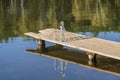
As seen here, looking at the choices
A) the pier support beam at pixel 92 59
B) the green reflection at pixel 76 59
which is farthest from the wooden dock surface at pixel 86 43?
the green reflection at pixel 76 59

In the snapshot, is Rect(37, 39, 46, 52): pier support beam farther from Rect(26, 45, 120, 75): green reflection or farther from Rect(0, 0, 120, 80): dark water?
Rect(0, 0, 120, 80): dark water

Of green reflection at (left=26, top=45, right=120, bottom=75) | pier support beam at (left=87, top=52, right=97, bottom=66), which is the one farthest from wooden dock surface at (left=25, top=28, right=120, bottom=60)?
green reflection at (left=26, top=45, right=120, bottom=75)

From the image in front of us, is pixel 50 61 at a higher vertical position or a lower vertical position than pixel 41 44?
lower

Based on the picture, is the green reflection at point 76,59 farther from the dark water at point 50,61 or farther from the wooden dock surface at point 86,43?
the wooden dock surface at point 86,43

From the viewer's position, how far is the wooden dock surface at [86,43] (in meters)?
28.2

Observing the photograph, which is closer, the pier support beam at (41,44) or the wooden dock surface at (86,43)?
the wooden dock surface at (86,43)

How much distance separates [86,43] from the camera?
31172mm

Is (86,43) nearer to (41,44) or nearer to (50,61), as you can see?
(50,61)

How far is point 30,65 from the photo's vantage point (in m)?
29.6

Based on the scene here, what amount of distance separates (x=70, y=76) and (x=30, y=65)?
14.5 feet

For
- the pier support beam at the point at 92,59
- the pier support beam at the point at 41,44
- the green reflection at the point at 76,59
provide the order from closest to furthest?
the green reflection at the point at 76,59
the pier support beam at the point at 92,59
the pier support beam at the point at 41,44

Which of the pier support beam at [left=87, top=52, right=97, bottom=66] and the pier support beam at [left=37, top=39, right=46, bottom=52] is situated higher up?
the pier support beam at [left=37, top=39, right=46, bottom=52]

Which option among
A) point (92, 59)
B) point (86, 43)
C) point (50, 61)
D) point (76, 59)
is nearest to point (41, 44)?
point (50, 61)

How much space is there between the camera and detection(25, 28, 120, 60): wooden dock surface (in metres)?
28.2
